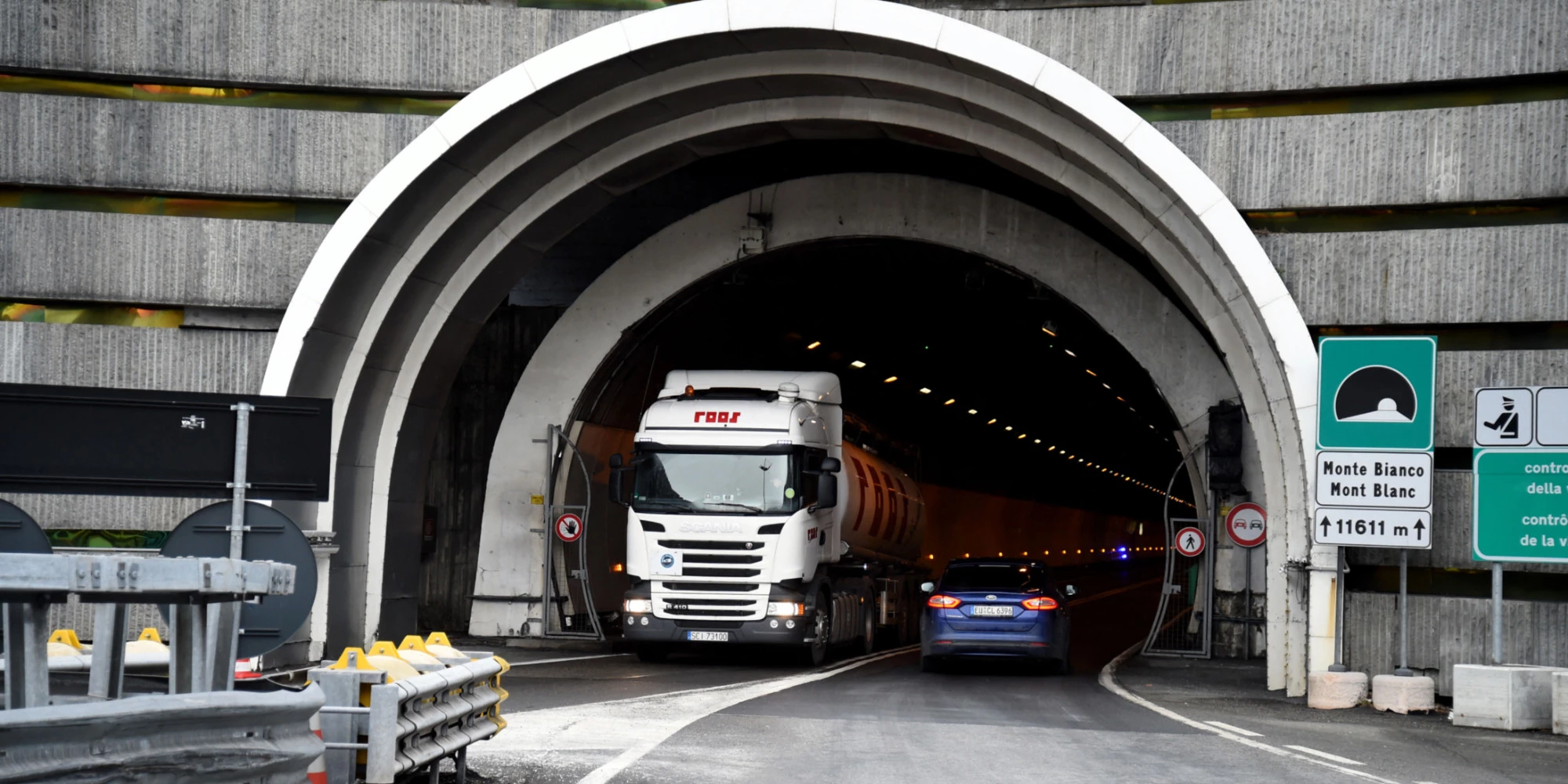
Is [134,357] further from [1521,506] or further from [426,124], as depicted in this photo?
[1521,506]

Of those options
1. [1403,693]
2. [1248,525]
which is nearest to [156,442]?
[1403,693]

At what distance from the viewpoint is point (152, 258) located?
699 inches

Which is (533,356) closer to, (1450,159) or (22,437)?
(1450,159)

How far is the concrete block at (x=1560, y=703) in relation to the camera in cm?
1419

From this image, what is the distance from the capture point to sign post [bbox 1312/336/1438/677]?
15938 mm

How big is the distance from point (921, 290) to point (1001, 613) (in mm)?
12054

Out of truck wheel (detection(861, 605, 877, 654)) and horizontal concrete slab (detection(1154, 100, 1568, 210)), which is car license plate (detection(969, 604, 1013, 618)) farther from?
horizontal concrete slab (detection(1154, 100, 1568, 210))

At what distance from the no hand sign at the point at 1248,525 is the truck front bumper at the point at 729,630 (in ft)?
23.4

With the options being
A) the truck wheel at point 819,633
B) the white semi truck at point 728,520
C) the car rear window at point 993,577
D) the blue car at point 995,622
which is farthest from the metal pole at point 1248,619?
the white semi truck at point 728,520

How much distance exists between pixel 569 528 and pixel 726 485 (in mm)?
5515

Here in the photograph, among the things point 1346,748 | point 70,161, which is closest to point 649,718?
point 1346,748

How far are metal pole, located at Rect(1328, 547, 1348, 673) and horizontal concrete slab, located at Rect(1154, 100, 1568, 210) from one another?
3742 millimetres

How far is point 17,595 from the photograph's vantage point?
4.52 metres

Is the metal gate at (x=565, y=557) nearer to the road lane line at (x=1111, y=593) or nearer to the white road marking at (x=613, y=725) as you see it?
the white road marking at (x=613, y=725)
